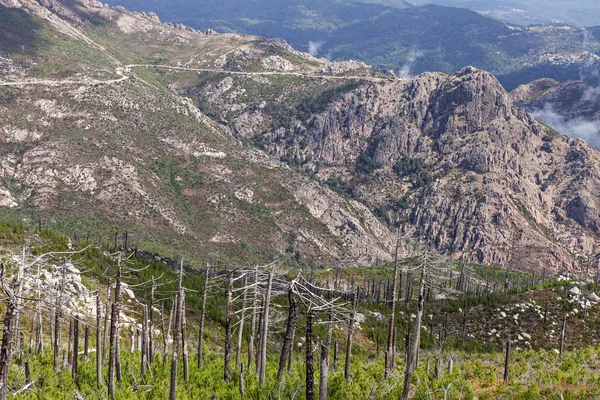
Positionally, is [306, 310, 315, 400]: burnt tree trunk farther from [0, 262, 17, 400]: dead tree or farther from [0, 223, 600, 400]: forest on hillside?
[0, 262, 17, 400]: dead tree

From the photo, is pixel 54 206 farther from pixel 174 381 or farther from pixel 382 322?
pixel 174 381

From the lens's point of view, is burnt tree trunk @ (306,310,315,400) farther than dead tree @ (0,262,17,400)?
Yes

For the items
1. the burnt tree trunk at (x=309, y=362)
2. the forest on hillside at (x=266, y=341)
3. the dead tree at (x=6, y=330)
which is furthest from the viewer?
the forest on hillside at (x=266, y=341)

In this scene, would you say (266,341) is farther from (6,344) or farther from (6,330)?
(6,330)

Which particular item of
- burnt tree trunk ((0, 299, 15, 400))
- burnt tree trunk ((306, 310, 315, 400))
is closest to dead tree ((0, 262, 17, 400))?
burnt tree trunk ((0, 299, 15, 400))

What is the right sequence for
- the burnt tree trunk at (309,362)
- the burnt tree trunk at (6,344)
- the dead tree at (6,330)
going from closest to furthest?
the dead tree at (6,330), the burnt tree trunk at (6,344), the burnt tree trunk at (309,362)

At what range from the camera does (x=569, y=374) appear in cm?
3350

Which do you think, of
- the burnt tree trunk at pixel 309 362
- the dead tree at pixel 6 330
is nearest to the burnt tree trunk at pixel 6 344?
the dead tree at pixel 6 330

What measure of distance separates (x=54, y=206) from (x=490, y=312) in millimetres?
114999

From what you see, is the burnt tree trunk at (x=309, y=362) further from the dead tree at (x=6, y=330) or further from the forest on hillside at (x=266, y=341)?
the dead tree at (x=6, y=330)

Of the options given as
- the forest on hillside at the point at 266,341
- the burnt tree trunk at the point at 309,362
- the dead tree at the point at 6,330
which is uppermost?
the dead tree at the point at 6,330

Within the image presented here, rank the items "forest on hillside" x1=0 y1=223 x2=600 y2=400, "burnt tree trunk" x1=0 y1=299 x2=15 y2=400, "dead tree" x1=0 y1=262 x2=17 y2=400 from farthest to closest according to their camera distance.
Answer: "forest on hillside" x1=0 y1=223 x2=600 y2=400
"burnt tree trunk" x1=0 y1=299 x2=15 y2=400
"dead tree" x1=0 y1=262 x2=17 y2=400

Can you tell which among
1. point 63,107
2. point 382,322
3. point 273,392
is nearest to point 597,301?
point 382,322

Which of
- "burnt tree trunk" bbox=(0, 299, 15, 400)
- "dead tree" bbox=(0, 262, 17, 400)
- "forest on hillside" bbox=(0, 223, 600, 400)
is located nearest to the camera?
"dead tree" bbox=(0, 262, 17, 400)
